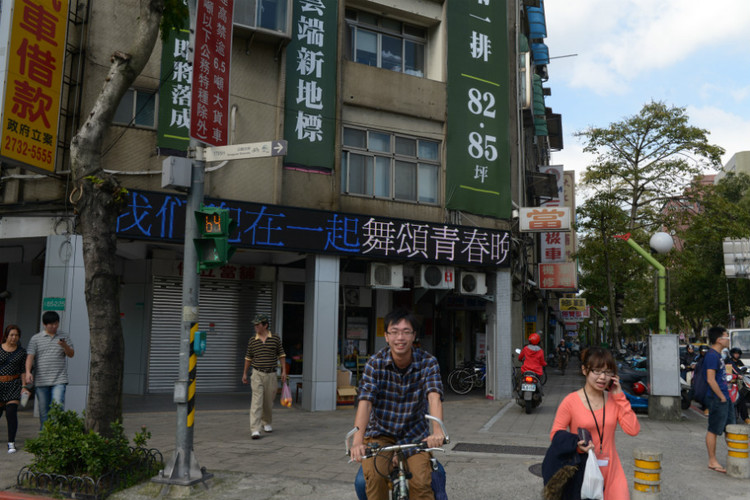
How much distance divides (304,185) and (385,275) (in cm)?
295

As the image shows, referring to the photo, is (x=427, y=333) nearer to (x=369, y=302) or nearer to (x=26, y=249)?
(x=369, y=302)

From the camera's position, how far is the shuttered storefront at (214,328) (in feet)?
50.2

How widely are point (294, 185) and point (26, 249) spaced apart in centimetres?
705

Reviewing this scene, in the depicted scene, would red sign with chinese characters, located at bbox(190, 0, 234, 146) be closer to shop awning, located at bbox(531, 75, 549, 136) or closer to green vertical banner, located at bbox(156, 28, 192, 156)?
green vertical banner, located at bbox(156, 28, 192, 156)

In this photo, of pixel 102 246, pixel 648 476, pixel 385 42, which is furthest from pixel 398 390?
pixel 385 42

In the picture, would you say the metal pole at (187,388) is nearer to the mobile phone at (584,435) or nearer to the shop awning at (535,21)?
the mobile phone at (584,435)

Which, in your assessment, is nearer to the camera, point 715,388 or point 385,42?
point 715,388

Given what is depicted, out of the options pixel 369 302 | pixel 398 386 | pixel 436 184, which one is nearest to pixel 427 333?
pixel 369 302

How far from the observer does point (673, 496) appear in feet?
22.1

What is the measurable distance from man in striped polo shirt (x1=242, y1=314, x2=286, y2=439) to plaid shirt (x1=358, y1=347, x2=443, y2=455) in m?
6.20

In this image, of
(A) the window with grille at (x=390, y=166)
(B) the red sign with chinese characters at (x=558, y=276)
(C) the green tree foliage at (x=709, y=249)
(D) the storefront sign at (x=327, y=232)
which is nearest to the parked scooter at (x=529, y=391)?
(D) the storefront sign at (x=327, y=232)

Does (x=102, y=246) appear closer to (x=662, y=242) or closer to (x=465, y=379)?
(x=662, y=242)

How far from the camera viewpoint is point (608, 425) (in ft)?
14.1

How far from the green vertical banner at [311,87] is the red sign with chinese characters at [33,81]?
4.70 metres
